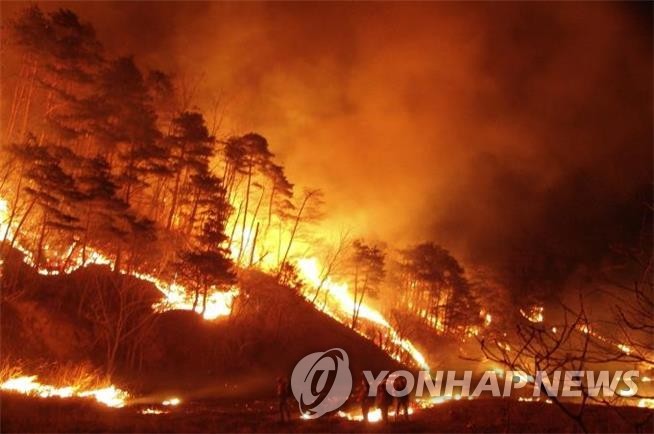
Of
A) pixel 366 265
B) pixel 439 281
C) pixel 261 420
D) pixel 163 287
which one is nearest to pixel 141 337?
pixel 163 287

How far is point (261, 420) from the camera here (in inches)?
659

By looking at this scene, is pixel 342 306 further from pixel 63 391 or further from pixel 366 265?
pixel 63 391

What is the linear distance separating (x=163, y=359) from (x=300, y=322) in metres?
11.6

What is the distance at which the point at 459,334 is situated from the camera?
52500 millimetres

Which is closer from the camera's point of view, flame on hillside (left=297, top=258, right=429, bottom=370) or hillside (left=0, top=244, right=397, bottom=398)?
hillside (left=0, top=244, right=397, bottom=398)

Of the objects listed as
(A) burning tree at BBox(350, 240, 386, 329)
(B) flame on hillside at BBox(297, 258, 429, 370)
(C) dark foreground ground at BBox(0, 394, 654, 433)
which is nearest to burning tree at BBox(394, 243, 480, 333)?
(B) flame on hillside at BBox(297, 258, 429, 370)

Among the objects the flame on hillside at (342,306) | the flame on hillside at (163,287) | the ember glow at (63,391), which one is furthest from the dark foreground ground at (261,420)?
the flame on hillside at (342,306)

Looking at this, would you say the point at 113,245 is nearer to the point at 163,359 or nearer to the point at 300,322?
the point at 163,359

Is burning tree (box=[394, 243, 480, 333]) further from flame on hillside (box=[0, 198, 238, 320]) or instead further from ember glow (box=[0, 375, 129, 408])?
ember glow (box=[0, 375, 129, 408])

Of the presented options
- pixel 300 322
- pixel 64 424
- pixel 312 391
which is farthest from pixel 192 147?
pixel 64 424

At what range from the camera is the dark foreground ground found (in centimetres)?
1288

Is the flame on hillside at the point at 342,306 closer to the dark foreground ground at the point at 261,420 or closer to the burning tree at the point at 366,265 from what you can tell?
the burning tree at the point at 366,265

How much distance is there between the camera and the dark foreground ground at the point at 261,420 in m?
12.9

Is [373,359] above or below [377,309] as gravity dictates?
below
